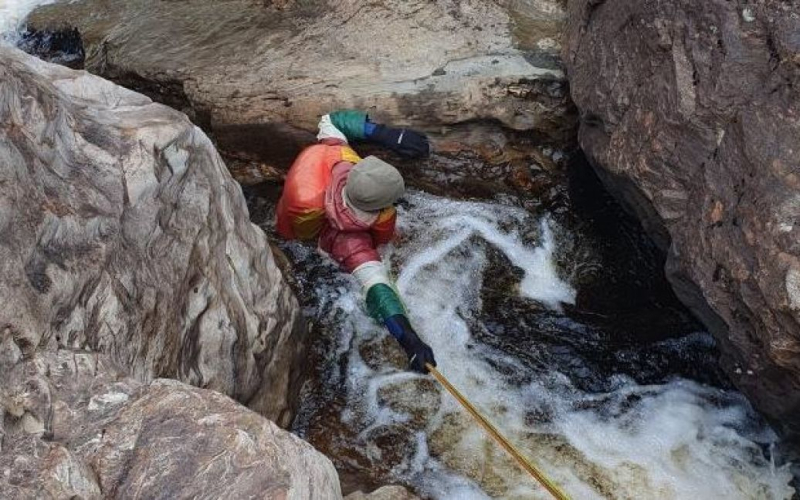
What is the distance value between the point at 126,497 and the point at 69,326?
1000mm

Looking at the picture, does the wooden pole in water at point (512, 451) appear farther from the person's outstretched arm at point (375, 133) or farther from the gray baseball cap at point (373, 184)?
the person's outstretched arm at point (375, 133)

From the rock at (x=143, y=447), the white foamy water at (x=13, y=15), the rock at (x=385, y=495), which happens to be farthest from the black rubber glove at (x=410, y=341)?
the white foamy water at (x=13, y=15)

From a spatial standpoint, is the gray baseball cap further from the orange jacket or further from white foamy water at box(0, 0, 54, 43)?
white foamy water at box(0, 0, 54, 43)

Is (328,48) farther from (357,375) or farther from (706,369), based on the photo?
(706,369)

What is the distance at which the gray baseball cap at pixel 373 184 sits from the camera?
464cm

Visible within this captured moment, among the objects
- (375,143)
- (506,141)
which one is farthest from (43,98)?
(506,141)

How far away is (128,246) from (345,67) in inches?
126

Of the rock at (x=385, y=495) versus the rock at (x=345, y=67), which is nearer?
the rock at (x=385, y=495)

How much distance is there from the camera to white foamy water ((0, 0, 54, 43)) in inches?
306

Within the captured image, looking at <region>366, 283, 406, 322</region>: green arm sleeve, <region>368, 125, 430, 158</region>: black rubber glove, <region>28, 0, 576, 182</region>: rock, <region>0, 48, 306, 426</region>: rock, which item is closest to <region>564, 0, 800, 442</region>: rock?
<region>28, 0, 576, 182</region>: rock

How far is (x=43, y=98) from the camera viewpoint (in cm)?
338

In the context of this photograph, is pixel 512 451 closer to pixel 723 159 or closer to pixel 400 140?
pixel 723 159

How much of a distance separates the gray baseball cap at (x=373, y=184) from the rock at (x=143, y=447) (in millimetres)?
2279

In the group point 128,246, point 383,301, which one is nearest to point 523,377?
point 383,301
